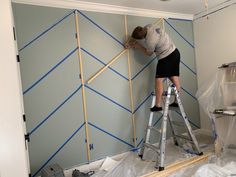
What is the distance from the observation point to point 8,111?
1.71 meters

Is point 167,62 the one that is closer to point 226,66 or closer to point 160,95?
point 160,95

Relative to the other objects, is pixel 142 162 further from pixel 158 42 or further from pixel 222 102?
pixel 158 42

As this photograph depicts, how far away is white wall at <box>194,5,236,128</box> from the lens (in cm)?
379

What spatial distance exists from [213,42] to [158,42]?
1454 mm

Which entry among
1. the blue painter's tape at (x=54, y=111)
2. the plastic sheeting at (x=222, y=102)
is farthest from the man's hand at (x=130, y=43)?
the plastic sheeting at (x=222, y=102)

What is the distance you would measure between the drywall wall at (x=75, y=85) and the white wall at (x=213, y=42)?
113 centimetres

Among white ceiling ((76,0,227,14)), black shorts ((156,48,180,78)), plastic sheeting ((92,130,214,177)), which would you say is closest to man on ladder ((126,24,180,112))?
black shorts ((156,48,180,78))

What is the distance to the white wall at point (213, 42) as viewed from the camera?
3.79m

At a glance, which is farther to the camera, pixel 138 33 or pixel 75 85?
pixel 138 33

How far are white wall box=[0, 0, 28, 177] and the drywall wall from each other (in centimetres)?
116

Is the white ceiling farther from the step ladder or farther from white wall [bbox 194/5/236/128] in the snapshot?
the step ladder

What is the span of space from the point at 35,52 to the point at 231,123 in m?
3.12

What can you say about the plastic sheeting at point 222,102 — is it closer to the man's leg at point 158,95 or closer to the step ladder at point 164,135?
the step ladder at point 164,135

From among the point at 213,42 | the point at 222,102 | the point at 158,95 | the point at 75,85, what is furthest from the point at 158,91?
the point at 213,42
